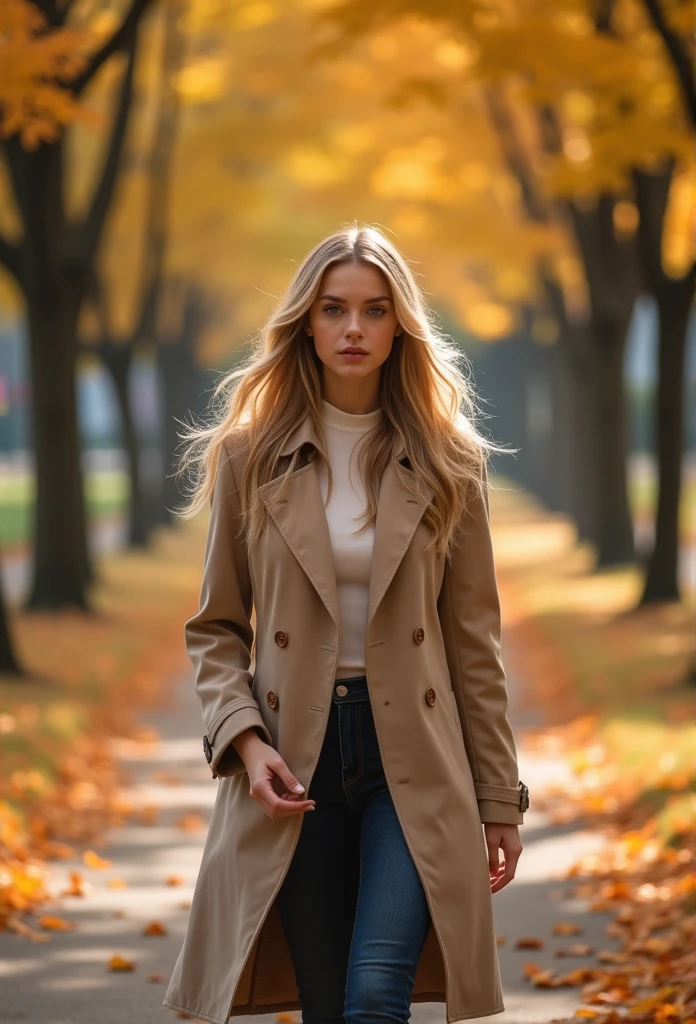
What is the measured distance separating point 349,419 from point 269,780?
2.77 feet

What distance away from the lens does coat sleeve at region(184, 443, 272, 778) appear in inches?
133

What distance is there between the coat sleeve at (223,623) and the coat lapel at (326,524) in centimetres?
11

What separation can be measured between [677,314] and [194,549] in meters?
16.2

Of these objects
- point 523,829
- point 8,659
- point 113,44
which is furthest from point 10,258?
point 523,829

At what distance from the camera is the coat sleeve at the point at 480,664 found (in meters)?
3.46

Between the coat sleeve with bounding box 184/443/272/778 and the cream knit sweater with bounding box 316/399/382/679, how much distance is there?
8.2 inches

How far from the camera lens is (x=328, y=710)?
129 inches

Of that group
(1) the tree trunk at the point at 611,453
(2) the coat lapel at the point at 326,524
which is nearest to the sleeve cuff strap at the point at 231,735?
(2) the coat lapel at the point at 326,524

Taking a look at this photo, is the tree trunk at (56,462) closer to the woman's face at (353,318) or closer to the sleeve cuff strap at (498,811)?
the woman's face at (353,318)

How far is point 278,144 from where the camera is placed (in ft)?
70.6

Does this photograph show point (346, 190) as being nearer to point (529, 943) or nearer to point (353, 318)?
point (529, 943)

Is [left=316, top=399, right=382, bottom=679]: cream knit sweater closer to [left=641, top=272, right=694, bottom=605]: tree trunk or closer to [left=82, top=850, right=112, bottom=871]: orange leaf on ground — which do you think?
[left=82, top=850, right=112, bottom=871]: orange leaf on ground

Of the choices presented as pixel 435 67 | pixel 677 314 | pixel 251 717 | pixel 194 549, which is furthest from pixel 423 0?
pixel 194 549

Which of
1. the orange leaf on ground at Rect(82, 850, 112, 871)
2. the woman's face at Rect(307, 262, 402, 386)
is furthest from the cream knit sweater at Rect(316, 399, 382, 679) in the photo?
the orange leaf on ground at Rect(82, 850, 112, 871)
